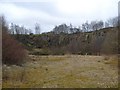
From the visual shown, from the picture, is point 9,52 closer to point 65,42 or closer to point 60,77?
point 60,77

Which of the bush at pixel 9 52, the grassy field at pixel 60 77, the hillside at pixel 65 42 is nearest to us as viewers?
the grassy field at pixel 60 77

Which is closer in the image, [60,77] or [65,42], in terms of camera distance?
[60,77]

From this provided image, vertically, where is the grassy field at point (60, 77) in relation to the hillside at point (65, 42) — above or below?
below

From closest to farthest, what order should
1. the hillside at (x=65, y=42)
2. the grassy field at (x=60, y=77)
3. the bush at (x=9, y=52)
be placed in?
the grassy field at (x=60, y=77)
the bush at (x=9, y=52)
the hillside at (x=65, y=42)

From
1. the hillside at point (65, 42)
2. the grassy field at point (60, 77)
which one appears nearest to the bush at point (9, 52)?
the grassy field at point (60, 77)

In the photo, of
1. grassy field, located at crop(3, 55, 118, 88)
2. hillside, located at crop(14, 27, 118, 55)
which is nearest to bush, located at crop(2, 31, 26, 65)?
grassy field, located at crop(3, 55, 118, 88)

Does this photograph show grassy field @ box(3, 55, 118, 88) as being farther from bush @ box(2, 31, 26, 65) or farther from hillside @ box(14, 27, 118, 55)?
hillside @ box(14, 27, 118, 55)

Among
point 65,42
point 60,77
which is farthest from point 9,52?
point 65,42

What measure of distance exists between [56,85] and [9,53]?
43.6 feet

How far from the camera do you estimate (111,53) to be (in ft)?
163

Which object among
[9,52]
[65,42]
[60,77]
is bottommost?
[60,77]

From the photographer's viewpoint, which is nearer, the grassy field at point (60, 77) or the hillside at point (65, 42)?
the grassy field at point (60, 77)

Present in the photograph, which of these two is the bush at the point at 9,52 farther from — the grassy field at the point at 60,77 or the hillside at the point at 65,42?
the hillside at the point at 65,42

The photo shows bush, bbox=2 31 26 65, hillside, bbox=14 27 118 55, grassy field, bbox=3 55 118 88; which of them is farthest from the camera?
hillside, bbox=14 27 118 55
